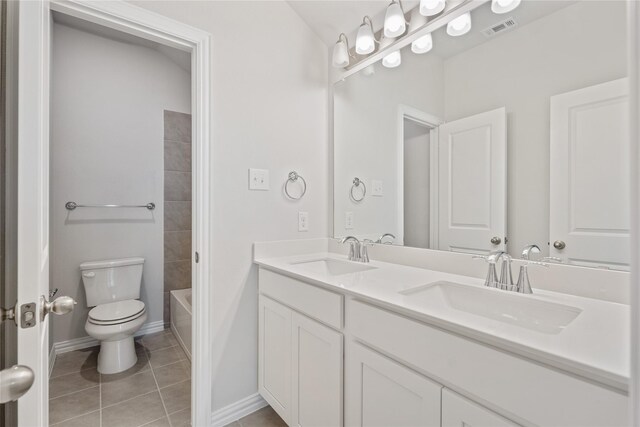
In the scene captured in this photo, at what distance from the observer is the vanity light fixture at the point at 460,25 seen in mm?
1314

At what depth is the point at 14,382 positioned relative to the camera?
1.61 ft

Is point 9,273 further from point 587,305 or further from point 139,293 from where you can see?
point 139,293

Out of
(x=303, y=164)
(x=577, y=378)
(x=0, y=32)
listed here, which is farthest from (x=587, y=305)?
(x=0, y=32)

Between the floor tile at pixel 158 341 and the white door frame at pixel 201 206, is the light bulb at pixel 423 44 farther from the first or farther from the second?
the floor tile at pixel 158 341

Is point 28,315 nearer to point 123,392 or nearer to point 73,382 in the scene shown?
point 123,392

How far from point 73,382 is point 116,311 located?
1.49 feet

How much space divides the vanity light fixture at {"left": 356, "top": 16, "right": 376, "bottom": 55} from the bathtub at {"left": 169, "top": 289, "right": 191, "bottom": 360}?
2.05m

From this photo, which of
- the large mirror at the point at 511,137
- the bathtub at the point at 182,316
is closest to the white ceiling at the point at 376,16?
the large mirror at the point at 511,137

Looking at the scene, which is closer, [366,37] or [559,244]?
[559,244]

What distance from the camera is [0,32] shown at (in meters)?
0.70

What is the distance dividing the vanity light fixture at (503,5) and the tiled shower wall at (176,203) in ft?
8.21

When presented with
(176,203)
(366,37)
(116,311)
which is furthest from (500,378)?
(176,203)

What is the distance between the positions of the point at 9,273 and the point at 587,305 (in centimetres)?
152

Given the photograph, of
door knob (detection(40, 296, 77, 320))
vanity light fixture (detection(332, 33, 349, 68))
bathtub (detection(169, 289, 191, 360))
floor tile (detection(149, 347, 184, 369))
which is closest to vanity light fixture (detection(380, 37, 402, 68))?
vanity light fixture (detection(332, 33, 349, 68))
